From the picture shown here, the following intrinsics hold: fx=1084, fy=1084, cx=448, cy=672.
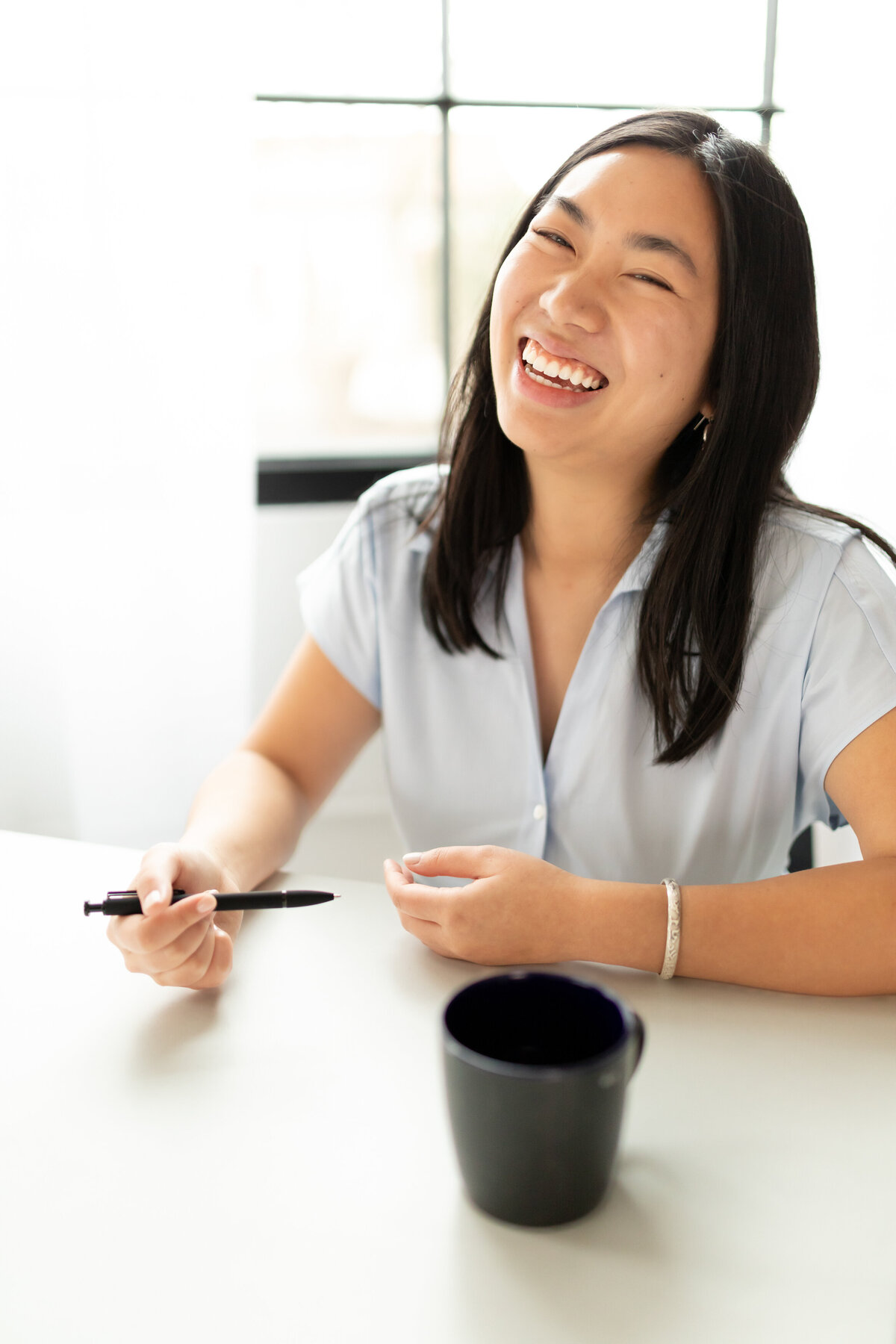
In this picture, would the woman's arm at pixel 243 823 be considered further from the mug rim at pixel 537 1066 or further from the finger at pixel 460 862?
the mug rim at pixel 537 1066

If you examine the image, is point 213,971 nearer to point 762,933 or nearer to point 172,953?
point 172,953

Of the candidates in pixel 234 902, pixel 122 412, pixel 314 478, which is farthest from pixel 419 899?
pixel 314 478

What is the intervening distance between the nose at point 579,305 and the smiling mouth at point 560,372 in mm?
34

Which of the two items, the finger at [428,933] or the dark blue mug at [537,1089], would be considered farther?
the finger at [428,933]

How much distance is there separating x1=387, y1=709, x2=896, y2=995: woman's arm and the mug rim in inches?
8.9

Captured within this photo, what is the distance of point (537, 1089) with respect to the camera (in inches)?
A: 21.8

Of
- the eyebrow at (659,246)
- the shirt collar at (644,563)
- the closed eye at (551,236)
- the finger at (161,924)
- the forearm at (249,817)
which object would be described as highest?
the closed eye at (551,236)

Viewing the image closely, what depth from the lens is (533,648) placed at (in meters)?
1.32

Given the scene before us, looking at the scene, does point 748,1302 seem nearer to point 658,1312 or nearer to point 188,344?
point 658,1312

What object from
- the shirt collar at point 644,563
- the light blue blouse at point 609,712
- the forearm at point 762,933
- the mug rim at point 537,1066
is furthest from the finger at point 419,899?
the shirt collar at point 644,563

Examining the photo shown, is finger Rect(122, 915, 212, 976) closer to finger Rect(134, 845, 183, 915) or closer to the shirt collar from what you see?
finger Rect(134, 845, 183, 915)

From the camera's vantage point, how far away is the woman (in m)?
1.12

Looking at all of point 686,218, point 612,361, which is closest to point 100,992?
point 612,361

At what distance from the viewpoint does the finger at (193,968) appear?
0.84 metres
